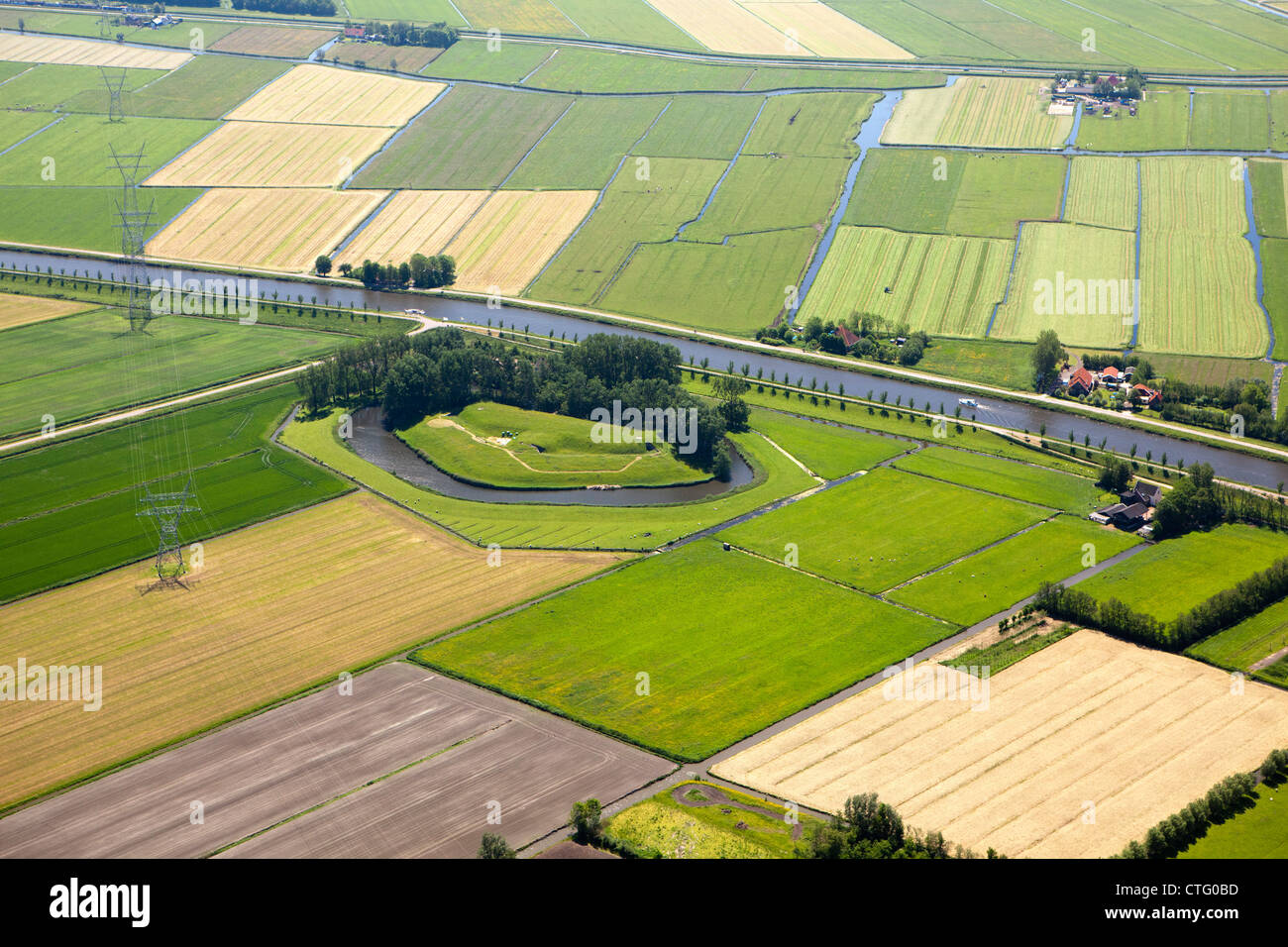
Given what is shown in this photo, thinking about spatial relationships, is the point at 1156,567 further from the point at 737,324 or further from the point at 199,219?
the point at 199,219

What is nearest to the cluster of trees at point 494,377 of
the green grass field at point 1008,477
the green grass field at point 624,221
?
the green grass field at point 1008,477

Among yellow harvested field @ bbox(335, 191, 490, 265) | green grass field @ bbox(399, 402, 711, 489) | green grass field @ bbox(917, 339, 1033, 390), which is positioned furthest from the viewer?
yellow harvested field @ bbox(335, 191, 490, 265)

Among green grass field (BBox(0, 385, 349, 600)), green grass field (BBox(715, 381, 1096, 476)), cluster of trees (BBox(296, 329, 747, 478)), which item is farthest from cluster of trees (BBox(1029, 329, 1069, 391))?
green grass field (BBox(0, 385, 349, 600))

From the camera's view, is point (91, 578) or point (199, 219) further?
point (199, 219)

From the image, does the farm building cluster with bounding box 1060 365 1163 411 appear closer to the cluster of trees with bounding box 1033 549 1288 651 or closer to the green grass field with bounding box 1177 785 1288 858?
the cluster of trees with bounding box 1033 549 1288 651

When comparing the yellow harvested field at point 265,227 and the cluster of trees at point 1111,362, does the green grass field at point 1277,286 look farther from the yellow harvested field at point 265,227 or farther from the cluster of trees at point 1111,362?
the yellow harvested field at point 265,227

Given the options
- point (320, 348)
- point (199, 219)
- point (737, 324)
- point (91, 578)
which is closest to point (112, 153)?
point (199, 219)
